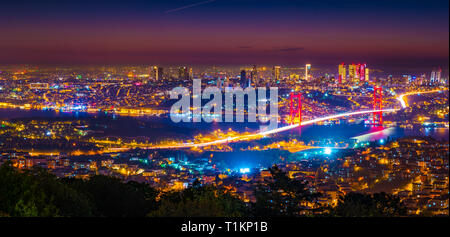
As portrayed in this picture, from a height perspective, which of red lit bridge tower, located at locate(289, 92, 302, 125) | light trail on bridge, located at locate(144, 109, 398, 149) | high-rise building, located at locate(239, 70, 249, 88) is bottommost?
light trail on bridge, located at locate(144, 109, 398, 149)

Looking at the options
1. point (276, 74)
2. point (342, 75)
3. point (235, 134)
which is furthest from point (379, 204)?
point (276, 74)

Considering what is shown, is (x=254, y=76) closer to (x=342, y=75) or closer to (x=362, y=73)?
(x=342, y=75)

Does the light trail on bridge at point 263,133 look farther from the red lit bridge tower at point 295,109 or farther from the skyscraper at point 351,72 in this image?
the skyscraper at point 351,72

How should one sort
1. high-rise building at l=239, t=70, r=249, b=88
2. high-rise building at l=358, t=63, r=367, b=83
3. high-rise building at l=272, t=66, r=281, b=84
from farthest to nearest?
high-rise building at l=272, t=66, r=281, b=84 → high-rise building at l=239, t=70, r=249, b=88 → high-rise building at l=358, t=63, r=367, b=83

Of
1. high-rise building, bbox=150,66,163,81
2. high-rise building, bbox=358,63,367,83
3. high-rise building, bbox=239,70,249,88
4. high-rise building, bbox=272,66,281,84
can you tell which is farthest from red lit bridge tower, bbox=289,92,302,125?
high-rise building, bbox=150,66,163,81

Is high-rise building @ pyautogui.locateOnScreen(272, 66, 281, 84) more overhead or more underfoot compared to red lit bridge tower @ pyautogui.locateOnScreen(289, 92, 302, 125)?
more overhead

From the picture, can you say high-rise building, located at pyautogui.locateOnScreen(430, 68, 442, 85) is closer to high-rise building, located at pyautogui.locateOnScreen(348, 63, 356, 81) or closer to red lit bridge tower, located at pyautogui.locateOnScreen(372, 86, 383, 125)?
red lit bridge tower, located at pyautogui.locateOnScreen(372, 86, 383, 125)

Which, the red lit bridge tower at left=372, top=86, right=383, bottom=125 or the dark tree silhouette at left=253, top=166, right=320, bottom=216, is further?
the red lit bridge tower at left=372, top=86, right=383, bottom=125
